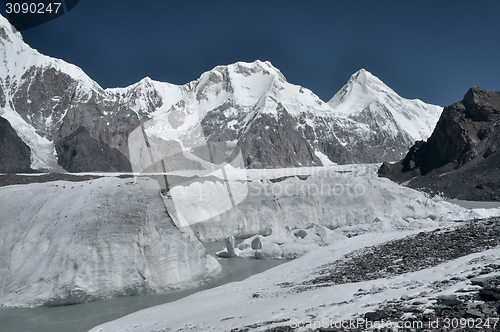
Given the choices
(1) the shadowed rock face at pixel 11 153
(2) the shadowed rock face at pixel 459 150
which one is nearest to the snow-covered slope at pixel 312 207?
(2) the shadowed rock face at pixel 459 150

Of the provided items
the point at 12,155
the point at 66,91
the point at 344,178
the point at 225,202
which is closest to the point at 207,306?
the point at 225,202

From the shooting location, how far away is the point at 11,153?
352ft

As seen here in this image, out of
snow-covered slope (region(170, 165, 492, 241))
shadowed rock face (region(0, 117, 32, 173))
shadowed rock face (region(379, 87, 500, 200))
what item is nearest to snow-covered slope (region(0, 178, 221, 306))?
snow-covered slope (region(170, 165, 492, 241))

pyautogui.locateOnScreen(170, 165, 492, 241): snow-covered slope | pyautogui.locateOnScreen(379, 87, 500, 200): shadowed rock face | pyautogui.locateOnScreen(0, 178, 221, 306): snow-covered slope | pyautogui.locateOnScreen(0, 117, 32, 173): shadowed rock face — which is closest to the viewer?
pyautogui.locateOnScreen(0, 178, 221, 306): snow-covered slope

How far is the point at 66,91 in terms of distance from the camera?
169 m

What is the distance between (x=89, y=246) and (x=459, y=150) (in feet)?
290

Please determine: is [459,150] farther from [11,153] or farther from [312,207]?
[11,153]

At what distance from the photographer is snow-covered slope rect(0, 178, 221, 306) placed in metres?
11.9

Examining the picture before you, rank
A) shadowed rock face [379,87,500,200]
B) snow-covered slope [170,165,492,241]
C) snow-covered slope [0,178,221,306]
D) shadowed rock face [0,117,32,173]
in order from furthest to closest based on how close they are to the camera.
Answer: shadowed rock face [0,117,32,173]
shadowed rock face [379,87,500,200]
snow-covered slope [170,165,492,241]
snow-covered slope [0,178,221,306]

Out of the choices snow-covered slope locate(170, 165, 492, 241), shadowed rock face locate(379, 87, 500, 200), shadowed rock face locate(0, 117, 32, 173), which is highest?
shadowed rock face locate(0, 117, 32, 173)

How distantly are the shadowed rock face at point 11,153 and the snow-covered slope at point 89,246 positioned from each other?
10437 cm

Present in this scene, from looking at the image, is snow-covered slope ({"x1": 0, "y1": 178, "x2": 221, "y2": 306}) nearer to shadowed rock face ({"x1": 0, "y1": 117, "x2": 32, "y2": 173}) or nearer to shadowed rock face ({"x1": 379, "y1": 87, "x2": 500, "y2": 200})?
shadowed rock face ({"x1": 379, "y1": 87, "x2": 500, "y2": 200})

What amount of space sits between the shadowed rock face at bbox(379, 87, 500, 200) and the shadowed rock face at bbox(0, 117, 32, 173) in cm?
10544

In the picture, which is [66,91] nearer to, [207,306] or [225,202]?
[225,202]
